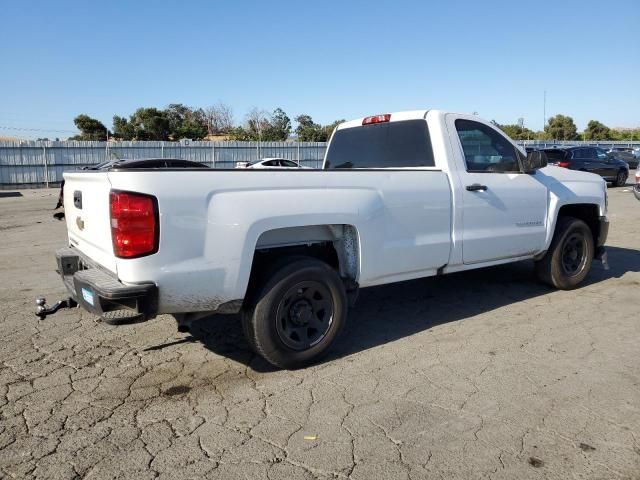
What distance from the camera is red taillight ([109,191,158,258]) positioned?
3.31 metres

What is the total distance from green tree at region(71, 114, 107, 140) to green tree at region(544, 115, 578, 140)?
52.1 m

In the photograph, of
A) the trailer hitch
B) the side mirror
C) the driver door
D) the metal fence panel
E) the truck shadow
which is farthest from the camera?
the metal fence panel

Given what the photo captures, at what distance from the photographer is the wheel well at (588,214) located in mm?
6535

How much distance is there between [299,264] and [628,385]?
252 cm

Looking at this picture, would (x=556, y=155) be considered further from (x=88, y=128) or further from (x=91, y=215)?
(x=88, y=128)

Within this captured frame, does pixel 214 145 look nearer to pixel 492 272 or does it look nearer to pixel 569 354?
pixel 492 272

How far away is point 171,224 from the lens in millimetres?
3383

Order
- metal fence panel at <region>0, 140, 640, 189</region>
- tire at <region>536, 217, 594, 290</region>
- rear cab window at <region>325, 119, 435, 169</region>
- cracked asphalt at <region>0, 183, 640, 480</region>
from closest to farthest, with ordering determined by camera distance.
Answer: cracked asphalt at <region>0, 183, 640, 480</region>
rear cab window at <region>325, 119, 435, 169</region>
tire at <region>536, 217, 594, 290</region>
metal fence panel at <region>0, 140, 640, 189</region>

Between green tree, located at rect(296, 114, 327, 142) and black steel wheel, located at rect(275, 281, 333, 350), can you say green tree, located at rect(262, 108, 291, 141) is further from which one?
black steel wheel, located at rect(275, 281, 333, 350)

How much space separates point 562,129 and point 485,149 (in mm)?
68186

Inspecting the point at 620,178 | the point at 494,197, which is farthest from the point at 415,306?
the point at 620,178

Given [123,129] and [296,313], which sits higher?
[123,129]

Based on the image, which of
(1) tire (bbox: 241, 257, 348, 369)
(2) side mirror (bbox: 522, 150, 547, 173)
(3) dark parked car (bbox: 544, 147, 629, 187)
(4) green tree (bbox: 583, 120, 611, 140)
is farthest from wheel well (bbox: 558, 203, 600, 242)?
(4) green tree (bbox: 583, 120, 611, 140)

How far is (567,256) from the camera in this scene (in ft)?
21.1
